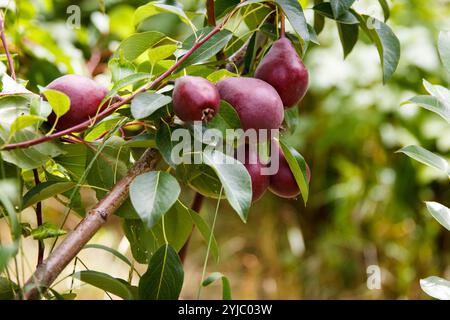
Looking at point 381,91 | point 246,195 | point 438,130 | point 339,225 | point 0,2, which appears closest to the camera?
point 246,195

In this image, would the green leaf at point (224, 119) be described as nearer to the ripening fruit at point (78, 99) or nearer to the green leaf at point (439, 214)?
the ripening fruit at point (78, 99)

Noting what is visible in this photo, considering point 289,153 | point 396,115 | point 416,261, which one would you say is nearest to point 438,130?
point 396,115

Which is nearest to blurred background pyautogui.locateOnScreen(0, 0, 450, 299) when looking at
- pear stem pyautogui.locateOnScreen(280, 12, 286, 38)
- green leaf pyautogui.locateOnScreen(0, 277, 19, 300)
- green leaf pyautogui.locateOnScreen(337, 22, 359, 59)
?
green leaf pyautogui.locateOnScreen(337, 22, 359, 59)

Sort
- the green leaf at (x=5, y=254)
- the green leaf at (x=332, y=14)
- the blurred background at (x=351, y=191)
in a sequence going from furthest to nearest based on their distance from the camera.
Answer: the blurred background at (x=351, y=191), the green leaf at (x=332, y=14), the green leaf at (x=5, y=254)

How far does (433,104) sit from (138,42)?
0.28 metres

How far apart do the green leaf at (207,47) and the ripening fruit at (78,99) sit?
74 mm

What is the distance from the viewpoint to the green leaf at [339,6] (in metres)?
0.54

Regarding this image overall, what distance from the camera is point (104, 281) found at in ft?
1.55

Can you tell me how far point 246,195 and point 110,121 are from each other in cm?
15

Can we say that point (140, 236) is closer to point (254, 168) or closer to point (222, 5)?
point (254, 168)

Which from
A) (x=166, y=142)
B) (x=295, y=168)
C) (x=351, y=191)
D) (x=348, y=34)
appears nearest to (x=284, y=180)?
(x=295, y=168)

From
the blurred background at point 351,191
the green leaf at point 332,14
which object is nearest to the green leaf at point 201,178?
the green leaf at point 332,14

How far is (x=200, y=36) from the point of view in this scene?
19.7 inches
